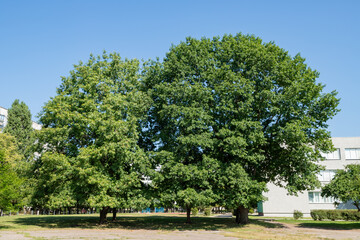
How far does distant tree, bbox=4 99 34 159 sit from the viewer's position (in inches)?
2004

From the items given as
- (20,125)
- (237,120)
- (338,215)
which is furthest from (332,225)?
(20,125)

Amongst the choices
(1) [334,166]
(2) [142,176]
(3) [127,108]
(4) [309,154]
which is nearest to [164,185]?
(2) [142,176]

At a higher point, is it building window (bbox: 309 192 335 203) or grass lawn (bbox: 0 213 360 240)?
building window (bbox: 309 192 335 203)

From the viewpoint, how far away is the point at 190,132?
80.8 ft

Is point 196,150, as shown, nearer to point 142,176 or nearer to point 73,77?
point 142,176

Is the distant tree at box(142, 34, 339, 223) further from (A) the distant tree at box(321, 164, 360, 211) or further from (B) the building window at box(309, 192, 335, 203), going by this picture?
Result: (B) the building window at box(309, 192, 335, 203)

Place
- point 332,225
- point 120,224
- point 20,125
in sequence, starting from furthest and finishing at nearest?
point 20,125 → point 332,225 → point 120,224

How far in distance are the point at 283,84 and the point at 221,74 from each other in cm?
577

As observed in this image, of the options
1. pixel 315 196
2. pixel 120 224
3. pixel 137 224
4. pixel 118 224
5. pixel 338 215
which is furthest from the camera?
pixel 315 196

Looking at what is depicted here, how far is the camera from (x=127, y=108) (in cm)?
2580

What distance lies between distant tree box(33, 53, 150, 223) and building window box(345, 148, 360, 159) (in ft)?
131

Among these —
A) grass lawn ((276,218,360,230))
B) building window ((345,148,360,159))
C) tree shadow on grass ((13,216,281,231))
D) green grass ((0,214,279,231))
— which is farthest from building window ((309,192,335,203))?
tree shadow on grass ((13,216,281,231))

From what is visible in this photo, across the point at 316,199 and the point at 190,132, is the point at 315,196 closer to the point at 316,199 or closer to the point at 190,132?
the point at 316,199

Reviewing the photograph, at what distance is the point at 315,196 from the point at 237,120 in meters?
33.5
